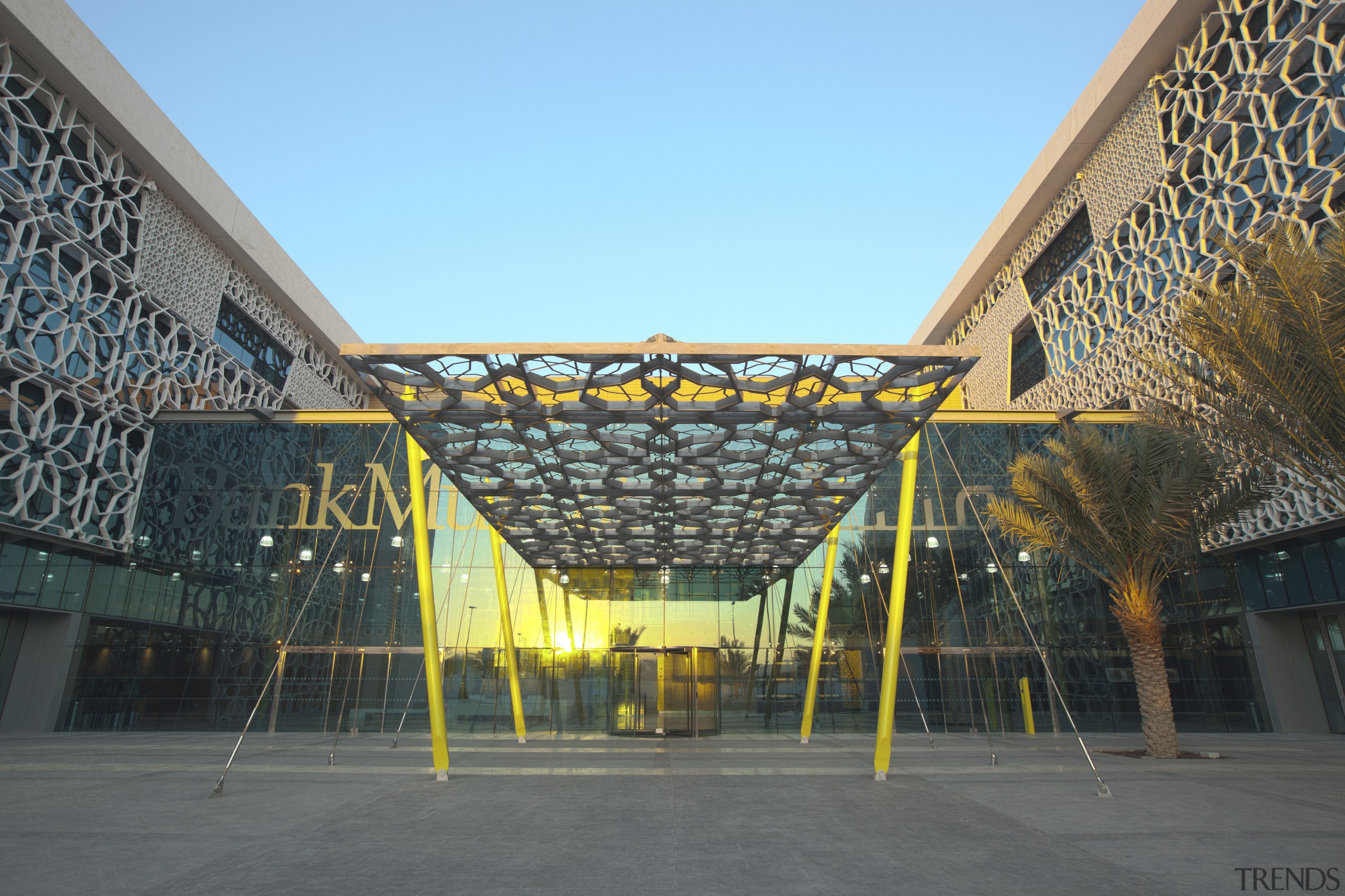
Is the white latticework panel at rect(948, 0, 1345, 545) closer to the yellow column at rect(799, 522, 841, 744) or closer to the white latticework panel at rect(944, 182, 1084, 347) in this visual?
the white latticework panel at rect(944, 182, 1084, 347)

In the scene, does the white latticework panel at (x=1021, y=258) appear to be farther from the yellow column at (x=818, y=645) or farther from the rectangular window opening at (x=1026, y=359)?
the yellow column at (x=818, y=645)

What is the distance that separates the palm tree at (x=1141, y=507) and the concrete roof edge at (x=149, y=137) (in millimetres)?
26087

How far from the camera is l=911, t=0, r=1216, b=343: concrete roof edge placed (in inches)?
824

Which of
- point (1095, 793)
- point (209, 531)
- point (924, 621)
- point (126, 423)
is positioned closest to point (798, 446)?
point (1095, 793)

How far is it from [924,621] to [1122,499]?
8.02 meters

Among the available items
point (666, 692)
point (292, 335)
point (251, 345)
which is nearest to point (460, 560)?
point (666, 692)

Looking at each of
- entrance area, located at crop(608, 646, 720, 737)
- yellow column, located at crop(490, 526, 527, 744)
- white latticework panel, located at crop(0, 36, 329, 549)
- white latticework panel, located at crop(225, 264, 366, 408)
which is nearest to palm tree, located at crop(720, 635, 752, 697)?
entrance area, located at crop(608, 646, 720, 737)

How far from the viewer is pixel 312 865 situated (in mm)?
6324

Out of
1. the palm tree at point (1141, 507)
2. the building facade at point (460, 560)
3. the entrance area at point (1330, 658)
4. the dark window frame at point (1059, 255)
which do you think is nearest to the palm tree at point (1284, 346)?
the palm tree at point (1141, 507)

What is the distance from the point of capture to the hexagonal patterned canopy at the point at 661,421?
895 centimetres

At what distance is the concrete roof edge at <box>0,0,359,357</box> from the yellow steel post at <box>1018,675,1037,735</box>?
3012cm

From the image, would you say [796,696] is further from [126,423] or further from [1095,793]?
[126,423]

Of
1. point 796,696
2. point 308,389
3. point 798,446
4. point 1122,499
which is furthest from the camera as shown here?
point 308,389
